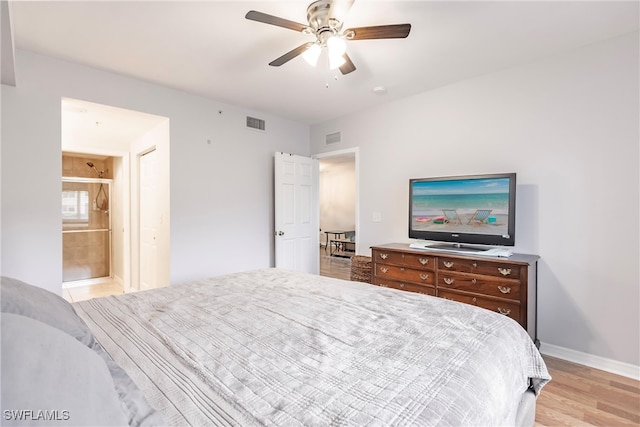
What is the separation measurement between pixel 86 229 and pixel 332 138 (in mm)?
4795

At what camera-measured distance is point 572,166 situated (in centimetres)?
266

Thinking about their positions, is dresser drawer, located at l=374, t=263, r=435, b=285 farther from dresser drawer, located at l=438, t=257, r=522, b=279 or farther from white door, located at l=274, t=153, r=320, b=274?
white door, located at l=274, t=153, r=320, b=274

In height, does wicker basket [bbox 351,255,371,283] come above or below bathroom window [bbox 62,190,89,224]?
below

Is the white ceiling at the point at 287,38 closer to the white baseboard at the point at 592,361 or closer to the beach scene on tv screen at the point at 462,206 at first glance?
the beach scene on tv screen at the point at 462,206

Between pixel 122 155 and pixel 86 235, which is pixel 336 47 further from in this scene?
pixel 86 235

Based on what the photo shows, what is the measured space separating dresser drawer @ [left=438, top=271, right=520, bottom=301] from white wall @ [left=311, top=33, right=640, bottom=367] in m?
0.51

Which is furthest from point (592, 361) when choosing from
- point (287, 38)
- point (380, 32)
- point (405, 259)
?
point (287, 38)

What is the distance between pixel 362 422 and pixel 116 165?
6.08 m

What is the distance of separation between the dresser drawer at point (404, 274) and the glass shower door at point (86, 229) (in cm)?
518

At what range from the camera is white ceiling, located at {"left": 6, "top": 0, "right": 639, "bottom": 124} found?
6.91ft

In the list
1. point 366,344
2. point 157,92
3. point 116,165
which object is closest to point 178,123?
point 157,92

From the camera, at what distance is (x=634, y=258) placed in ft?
7.83

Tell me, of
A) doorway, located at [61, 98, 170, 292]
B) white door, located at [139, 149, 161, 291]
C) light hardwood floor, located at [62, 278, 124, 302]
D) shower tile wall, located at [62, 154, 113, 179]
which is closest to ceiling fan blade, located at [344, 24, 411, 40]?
doorway, located at [61, 98, 170, 292]

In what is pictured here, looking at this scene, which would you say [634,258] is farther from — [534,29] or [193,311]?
[193,311]
